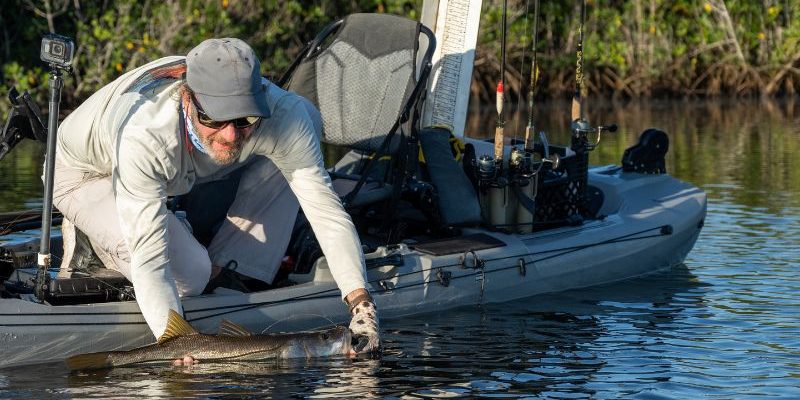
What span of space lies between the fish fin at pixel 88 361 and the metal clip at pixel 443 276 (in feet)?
7.26

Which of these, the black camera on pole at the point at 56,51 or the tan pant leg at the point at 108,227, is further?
the tan pant leg at the point at 108,227

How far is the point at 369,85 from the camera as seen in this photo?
9367 mm

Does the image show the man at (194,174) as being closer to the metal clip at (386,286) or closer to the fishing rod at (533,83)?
the metal clip at (386,286)

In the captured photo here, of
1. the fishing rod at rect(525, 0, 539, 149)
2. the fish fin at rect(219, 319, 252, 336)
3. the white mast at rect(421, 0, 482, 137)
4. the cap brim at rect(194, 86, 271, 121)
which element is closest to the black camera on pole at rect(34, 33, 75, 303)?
the cap brim at rect(194, 86, 271, 121)

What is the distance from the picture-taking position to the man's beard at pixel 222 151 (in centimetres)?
662

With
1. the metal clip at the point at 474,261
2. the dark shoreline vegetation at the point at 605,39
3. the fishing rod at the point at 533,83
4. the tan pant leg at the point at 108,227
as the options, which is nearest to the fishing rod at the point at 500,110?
the fishing rod at the point at 533,83

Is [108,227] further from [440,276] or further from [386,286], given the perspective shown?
[440,276]

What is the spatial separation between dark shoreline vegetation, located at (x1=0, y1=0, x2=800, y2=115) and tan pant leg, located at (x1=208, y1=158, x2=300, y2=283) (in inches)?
516

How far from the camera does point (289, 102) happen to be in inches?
271

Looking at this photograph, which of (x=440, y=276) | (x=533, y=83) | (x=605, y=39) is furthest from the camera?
(x=605, y=39)

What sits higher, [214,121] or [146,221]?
[214,121]

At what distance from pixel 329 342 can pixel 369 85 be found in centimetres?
277

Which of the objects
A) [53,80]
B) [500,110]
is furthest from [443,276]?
[53,80]

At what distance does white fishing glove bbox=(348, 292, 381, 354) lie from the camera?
681 cm
